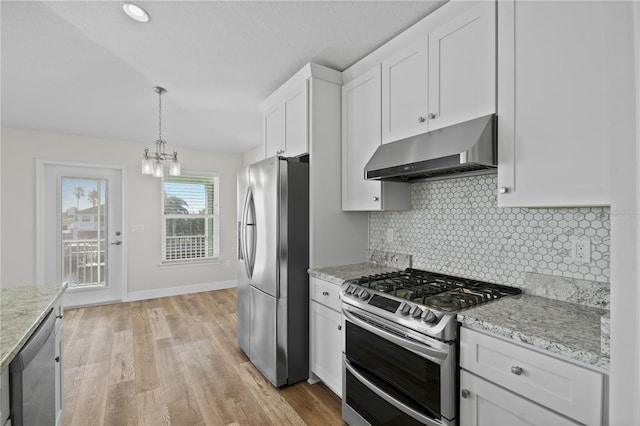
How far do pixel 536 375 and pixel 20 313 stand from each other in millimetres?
2162

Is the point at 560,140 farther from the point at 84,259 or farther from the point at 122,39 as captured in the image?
the point at 84,259

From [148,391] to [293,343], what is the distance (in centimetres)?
116

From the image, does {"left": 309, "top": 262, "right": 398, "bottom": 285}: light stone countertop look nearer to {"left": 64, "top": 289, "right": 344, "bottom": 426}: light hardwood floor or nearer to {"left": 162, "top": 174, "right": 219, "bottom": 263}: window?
{"left": 64, "top": 289, "right": 344, "bottom": 426}: light hardwood floor

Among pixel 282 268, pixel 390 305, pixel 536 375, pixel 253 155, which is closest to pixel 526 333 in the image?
pixel 536 375

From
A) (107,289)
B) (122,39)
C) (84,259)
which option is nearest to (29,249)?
(84,259)

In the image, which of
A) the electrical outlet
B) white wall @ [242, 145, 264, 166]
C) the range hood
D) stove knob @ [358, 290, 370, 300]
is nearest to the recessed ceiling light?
the range hood

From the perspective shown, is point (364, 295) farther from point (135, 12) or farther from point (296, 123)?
point (135, 12)

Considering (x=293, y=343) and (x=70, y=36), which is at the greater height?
(x=70, y=36)

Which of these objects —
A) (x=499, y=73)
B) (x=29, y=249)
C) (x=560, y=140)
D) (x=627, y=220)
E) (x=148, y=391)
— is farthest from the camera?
(x=29, y=249)

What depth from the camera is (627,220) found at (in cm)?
92

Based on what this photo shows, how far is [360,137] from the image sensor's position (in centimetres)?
243

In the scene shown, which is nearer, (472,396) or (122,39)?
(472,396)

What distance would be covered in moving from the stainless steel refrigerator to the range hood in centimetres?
65

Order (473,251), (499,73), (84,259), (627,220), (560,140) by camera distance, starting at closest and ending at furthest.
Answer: (627,220)
(560,140)
(499,73)
(473,251)
(84,259)
